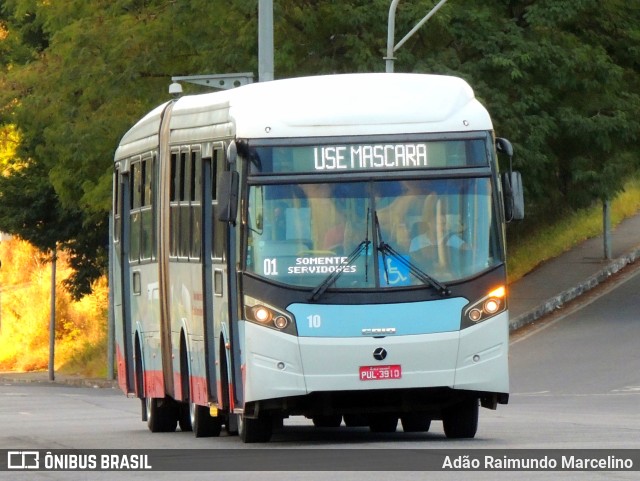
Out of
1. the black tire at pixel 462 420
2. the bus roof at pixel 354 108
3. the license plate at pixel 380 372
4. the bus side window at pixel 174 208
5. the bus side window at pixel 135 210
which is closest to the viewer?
the license plate at pixel 380 372

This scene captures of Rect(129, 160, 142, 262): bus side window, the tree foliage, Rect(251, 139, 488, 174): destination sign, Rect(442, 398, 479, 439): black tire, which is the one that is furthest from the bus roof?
the tree foliage

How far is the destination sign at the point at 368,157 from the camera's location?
613 inches

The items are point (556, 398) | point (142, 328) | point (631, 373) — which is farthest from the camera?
point (631, 373)

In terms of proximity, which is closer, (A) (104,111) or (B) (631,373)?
(B) (631,373)

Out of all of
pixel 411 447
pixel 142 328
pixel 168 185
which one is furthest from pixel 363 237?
pixel 142 328

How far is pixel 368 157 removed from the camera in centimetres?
1566

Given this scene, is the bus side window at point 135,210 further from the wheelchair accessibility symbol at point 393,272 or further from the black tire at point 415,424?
the wheelchair accessibility symbol at point 393,272

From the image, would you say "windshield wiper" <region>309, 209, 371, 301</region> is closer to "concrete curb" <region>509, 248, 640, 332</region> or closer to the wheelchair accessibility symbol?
the wheelchair accessibility symbol

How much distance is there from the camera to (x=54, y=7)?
40531mm

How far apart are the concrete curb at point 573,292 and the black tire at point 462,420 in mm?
21508

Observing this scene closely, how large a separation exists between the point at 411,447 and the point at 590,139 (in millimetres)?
23696

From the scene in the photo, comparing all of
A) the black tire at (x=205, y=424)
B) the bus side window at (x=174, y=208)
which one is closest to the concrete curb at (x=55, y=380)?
the black tire at (x=205, y=424)

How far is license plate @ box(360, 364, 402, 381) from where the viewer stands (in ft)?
49.7

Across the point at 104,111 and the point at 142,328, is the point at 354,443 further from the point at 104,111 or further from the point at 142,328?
the point at 104,111
